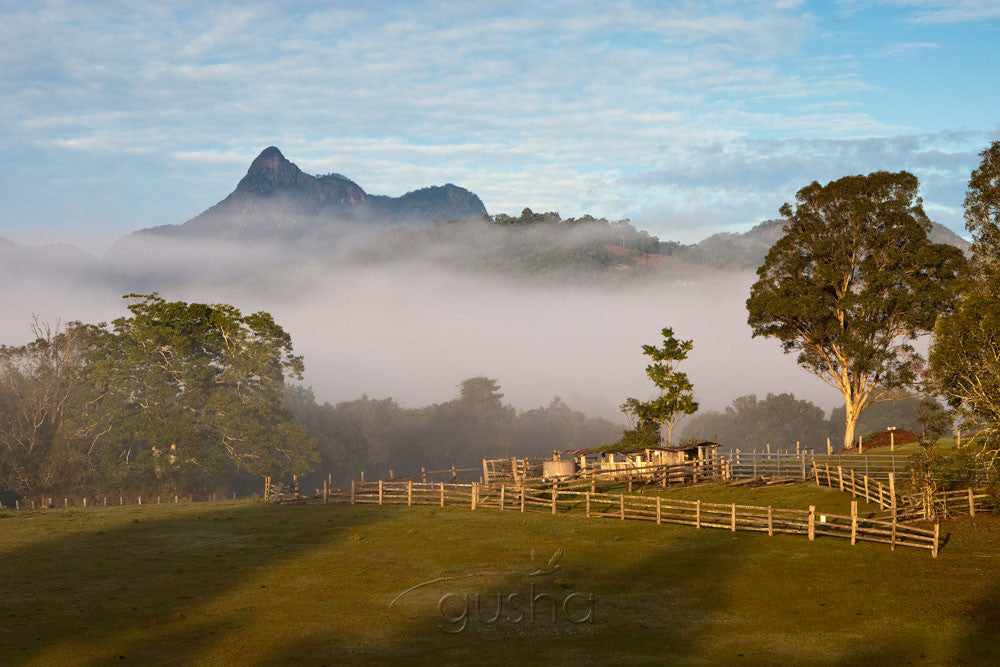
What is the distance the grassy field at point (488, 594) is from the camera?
22219mm

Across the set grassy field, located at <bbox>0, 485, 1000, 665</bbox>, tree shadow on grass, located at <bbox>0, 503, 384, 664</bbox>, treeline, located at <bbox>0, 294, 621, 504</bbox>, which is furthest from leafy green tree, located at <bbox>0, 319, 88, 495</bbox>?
grassy field, located at <bbox>0, 485, 1000, 665</bbox>

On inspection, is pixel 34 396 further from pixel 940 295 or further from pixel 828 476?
pixel 940 295

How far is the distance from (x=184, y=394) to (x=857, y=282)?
54.4m

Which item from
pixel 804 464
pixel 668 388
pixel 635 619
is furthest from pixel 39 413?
pixel 635 619

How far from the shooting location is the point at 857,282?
67.6 metres

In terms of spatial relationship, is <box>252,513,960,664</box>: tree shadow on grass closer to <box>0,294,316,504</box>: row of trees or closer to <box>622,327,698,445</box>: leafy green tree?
<box>622,327,698,445</box>: leafy green tree

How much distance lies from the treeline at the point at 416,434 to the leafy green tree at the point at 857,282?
6753 cm

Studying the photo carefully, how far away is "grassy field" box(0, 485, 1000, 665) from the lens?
72.9 feet

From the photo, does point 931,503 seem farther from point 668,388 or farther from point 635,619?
point 668,388

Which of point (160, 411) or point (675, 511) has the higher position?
point (160, 411)

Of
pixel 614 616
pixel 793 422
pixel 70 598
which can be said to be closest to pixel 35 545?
pixel 70 598

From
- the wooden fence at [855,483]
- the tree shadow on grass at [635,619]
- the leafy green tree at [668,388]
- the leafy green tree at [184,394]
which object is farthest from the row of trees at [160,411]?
the tree shadow on grass at [635,619]

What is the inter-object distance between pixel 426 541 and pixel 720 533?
11850 millimetres

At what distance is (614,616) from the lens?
25.4m
